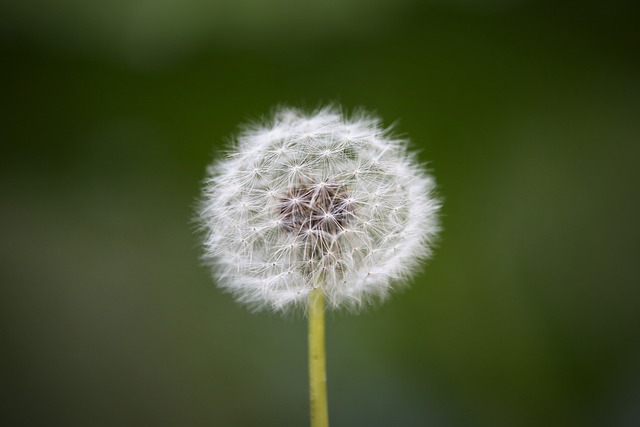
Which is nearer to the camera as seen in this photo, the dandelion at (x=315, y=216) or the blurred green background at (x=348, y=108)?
the dandelion at (x=315, y=216)

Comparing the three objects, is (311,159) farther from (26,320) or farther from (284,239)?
(26,320)

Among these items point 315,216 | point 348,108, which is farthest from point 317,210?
point 348,108

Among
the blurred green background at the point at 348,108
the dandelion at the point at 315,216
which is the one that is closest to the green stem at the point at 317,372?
the dandelion at the point at 315,216

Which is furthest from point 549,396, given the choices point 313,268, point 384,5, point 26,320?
point 26,320

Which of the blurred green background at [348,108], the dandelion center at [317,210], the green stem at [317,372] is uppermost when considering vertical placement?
the blurred green background at [348,108]

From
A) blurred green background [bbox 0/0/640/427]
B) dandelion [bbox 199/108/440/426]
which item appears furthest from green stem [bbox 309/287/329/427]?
blurred green background [bbox 0/0/640/427]

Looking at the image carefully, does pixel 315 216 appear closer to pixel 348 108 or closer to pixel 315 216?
pixel 315 216

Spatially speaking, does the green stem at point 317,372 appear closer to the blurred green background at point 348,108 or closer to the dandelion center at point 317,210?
the dandelion center at point 317,210

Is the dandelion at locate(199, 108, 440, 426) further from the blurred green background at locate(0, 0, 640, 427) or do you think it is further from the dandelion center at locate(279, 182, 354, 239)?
the blurred green background at locate(0, 0, 640, 427)
